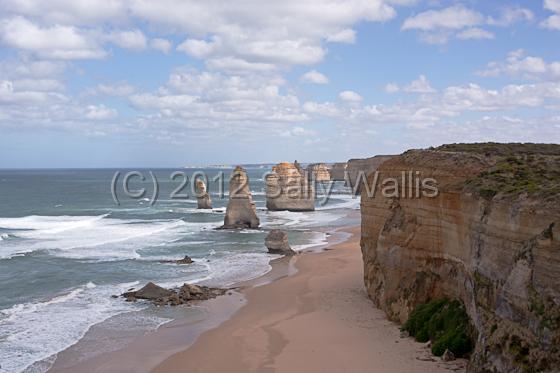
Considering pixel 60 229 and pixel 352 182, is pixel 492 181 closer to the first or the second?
pixel 60 229

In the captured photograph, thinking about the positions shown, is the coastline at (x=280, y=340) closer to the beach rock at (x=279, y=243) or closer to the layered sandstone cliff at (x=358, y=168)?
the beach rock at (x=279, y=243)

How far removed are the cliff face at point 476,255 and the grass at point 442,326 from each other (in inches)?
15.5

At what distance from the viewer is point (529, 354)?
12484mm

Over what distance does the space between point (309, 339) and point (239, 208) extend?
124 ft

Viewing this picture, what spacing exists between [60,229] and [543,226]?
2095 inches

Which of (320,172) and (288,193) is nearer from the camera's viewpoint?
(288,193)

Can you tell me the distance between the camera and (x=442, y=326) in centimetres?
1842

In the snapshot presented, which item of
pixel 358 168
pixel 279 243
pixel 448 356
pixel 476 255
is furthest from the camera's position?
pixel 358 168

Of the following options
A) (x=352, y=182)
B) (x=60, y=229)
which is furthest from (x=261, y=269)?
(x=352, y=182)

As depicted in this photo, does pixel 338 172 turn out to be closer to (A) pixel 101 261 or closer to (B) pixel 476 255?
(A) pixel 101 261

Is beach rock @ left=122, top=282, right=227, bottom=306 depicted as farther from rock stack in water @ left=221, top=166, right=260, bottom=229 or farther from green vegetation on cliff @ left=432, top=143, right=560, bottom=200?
rock stack in water @ left=221, top=166, right=260, bottom=229

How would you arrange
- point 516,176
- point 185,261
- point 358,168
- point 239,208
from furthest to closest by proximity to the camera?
point 358,168, point 239,208, point 185,261, point 516,176

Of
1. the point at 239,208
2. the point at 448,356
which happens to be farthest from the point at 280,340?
the point at 239,208

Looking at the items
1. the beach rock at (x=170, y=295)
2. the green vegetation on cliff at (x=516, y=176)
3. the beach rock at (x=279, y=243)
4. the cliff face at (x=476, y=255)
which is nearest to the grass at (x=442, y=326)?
the cliff face at (x=476, y=255)
